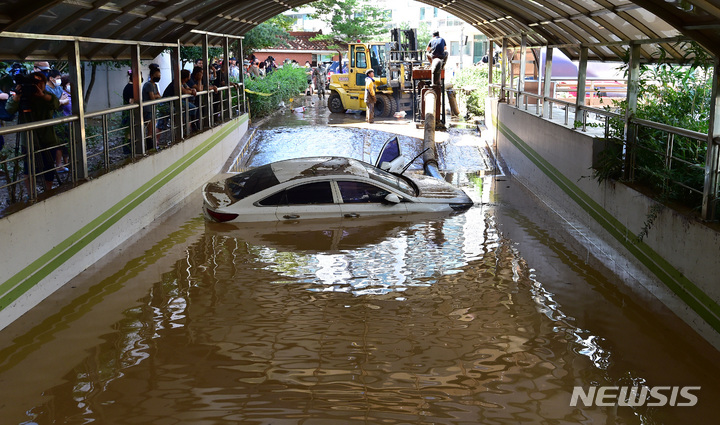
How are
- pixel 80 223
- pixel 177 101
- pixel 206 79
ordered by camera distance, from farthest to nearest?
pixel 206 79
pixel 177 101
pixel 80 223

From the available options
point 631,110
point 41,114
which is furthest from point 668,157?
point 41,114

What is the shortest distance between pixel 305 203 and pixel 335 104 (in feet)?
62.8

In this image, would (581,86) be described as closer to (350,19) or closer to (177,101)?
(177,101)

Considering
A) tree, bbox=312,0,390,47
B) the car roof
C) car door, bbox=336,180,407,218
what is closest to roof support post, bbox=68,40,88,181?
the car roof

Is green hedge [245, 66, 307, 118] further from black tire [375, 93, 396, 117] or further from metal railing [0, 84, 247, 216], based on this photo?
metal railing [0, 84, 247, 216]

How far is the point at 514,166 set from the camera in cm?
1838

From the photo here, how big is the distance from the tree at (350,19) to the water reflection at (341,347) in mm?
49447

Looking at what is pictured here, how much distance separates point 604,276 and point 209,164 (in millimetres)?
10348

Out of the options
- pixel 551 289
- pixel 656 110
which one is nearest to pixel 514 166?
pixel 656 110

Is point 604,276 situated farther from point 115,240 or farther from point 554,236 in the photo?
point 115,240

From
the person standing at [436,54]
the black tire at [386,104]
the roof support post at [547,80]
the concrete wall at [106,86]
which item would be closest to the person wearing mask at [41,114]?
the roof support post at [547,80]

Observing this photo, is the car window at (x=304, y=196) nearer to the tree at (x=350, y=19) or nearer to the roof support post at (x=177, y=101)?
the roof support post at (x=177, y=101)

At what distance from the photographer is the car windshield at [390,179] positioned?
1219 cm

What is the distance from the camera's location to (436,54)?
895 inches
